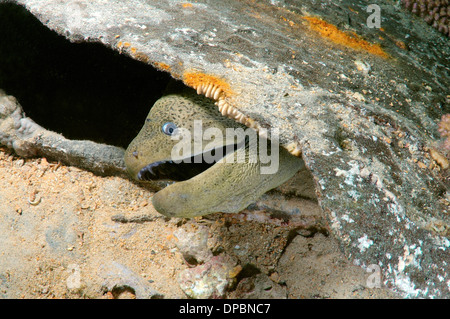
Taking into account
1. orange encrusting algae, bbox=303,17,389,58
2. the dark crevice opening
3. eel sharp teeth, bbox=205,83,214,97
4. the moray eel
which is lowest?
the dark crevice opening

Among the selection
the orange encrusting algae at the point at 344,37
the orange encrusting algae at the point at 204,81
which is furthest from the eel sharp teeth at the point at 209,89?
the orange encrusting algae at the point at 344,37

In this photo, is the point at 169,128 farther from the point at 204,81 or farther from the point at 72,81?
the point at 72,81

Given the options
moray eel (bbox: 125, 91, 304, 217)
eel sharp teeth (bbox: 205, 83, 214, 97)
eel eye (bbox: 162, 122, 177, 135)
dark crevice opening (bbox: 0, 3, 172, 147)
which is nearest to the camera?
eel sharp teeth (bbox: 205, 83, 214, 97)

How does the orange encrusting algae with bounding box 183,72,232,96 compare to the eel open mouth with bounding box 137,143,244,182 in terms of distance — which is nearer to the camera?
the orange encrusting algae with bounding box 183,72,232,96

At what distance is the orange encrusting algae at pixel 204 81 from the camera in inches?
80.2

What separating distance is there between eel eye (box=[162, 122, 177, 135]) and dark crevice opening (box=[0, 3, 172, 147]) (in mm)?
900

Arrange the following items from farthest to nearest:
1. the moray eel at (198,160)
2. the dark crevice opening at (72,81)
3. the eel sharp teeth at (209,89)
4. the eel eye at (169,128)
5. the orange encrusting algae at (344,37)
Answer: the dark crevice opening at (72,81) < the orange encrusting algae at (344,37) < the eel eye at (169,128) < the moray eel at (198,160) < the eel sharp teeth at (209,89)

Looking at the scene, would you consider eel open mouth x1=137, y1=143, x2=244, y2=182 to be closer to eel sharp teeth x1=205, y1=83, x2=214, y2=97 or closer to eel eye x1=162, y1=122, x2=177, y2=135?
eel eye x1=162, y1=122, x2=177, y2=135

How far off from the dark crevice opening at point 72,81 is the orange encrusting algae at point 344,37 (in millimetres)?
1405

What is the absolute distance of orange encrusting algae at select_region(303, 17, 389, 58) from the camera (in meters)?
2.69

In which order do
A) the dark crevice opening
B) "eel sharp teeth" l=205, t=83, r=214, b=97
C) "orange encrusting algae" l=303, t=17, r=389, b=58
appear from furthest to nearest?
1. the dark crevice opening
2. "orange encrusting algae" l=303, t=17, r=389, b=58
3. "eel sharp teeth" l=205, t=83, r=214, b=97

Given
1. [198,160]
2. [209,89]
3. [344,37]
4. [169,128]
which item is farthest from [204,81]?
[344,37]
